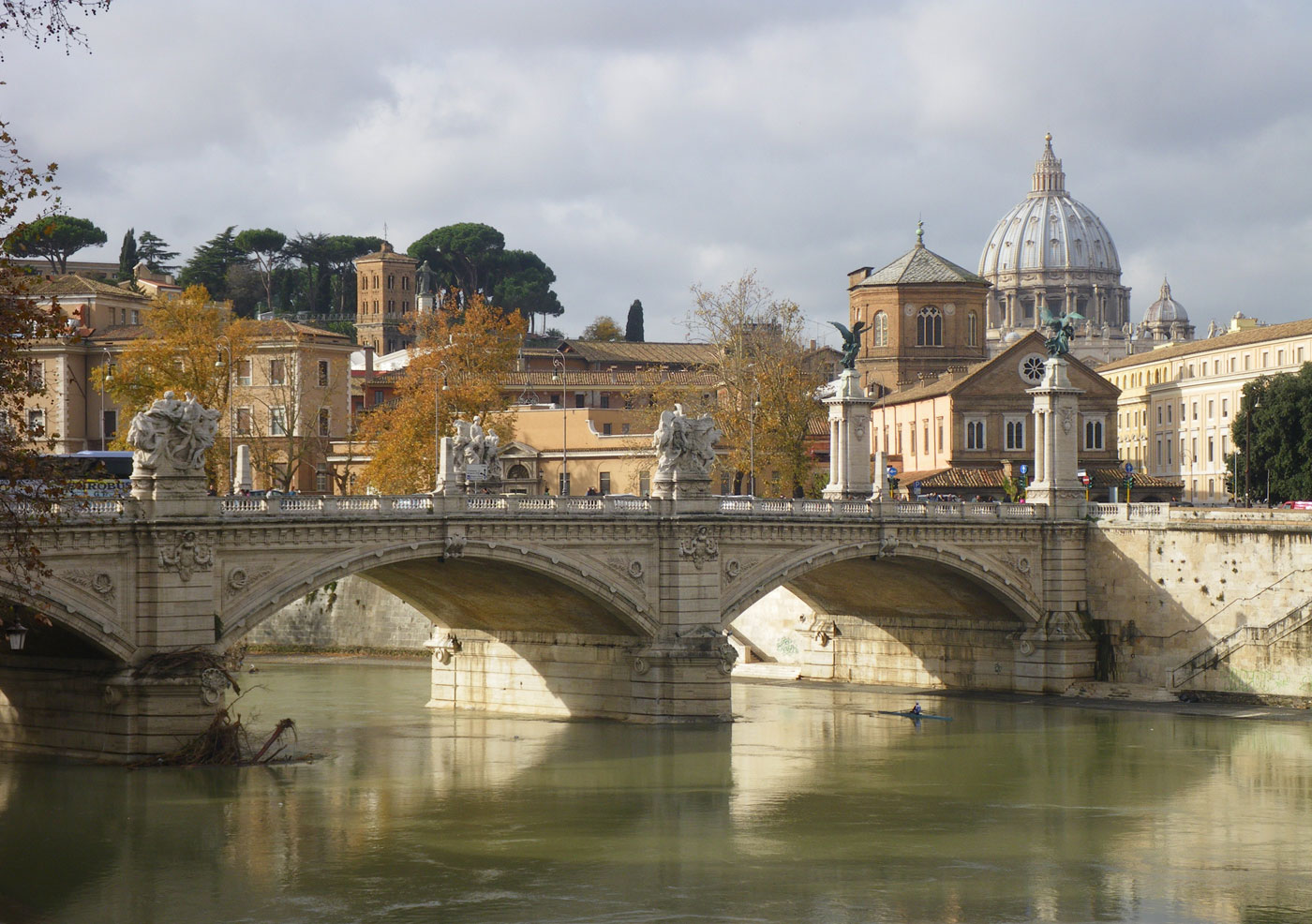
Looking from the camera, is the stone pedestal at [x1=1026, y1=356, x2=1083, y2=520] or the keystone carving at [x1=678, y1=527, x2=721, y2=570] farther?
the stone pedestal at [x1=1026, y1=356, x2=1083, y2=520]

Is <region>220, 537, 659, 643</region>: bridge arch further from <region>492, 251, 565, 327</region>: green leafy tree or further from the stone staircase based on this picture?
<region>492, 251, 565, 327</region>: green leafy tree

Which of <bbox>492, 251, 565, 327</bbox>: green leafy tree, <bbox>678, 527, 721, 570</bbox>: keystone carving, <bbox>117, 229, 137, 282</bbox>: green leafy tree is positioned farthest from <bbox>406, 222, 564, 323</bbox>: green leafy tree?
<bbox>678, 527, 721, 570</bbox>: keystone carving

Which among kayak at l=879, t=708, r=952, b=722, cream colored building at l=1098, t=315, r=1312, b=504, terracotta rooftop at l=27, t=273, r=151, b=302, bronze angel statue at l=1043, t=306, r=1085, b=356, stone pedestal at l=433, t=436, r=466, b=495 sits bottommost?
kayak at l=879, t=708, r=952, b=722

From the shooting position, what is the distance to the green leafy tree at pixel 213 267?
13750 cm

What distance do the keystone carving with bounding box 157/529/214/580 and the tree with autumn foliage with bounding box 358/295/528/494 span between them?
91.0 ft

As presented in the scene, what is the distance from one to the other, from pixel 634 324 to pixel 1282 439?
6249 centimetres

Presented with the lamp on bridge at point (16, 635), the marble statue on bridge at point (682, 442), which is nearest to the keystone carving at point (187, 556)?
the lamp on bridge at point (16, 635)

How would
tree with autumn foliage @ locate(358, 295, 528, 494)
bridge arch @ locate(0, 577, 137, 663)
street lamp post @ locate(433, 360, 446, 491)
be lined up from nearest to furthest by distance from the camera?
bridge arch @ locate(0, 577, 137, 663) → street lamp post @ locate(433, 360, 446, 491) → tree with autumn foliage @ locate(358, 295, 528, 494)

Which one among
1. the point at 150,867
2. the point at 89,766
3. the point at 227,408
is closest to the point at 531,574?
the point at 89,766

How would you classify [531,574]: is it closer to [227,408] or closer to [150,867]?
[150,867]

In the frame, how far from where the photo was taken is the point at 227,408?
251 feet

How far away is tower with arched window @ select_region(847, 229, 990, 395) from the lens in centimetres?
10012

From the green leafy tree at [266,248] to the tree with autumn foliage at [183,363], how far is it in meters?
67.3

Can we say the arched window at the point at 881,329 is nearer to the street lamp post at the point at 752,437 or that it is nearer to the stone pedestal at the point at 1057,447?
the street lamp post at the point at 752,437
